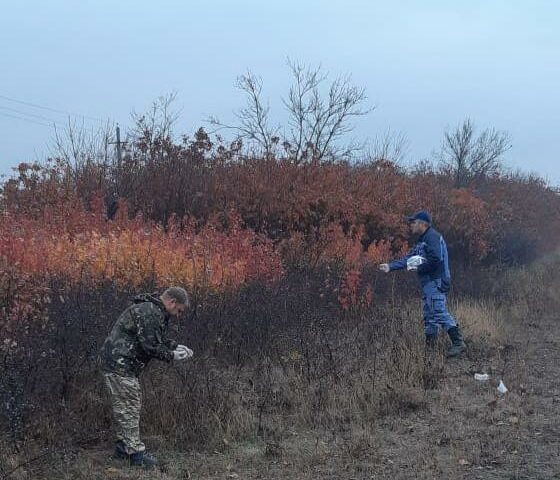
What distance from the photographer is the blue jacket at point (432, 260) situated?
9227mm

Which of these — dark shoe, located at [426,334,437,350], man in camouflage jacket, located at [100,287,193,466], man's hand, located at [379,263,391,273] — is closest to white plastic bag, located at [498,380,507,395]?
dark shoe, located at [426,334,437,350]

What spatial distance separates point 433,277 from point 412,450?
3609mm

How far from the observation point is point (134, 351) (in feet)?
18.2

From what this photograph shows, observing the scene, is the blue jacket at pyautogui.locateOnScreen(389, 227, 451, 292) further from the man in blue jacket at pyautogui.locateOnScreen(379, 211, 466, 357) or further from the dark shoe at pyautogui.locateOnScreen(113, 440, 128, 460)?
the dark shoe at pyautogui.locateOnScreen(113, 440, 128, 460)

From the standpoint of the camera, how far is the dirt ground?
18.1ft

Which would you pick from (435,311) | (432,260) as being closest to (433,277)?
(432,260)

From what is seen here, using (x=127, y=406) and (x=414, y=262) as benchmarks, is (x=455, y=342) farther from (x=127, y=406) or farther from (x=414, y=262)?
(x=127, y=406)

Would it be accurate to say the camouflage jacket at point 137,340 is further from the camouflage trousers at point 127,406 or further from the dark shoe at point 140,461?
the dark shoe at point 140,461

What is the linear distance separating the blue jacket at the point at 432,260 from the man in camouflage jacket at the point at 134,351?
4.33 meters

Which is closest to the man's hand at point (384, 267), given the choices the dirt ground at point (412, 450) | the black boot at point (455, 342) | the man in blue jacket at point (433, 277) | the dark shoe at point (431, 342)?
the man in blue jacket at point (433, 277)

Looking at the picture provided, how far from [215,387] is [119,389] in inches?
52.7

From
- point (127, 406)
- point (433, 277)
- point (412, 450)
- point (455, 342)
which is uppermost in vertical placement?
point (433, 277)

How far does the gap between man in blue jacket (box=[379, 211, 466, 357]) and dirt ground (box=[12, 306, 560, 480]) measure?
4.37ft

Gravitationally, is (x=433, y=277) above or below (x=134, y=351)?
above
